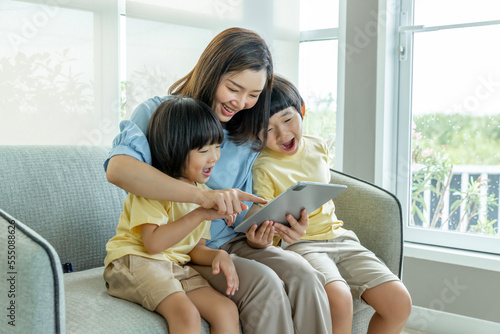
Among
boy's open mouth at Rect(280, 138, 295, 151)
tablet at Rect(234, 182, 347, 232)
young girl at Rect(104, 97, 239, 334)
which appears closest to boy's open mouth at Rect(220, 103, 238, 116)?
young girl at Rect(104, 97, 239, 334)

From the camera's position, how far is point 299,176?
1645 millimetres

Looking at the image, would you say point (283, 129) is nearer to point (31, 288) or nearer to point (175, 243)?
point (175, 243)

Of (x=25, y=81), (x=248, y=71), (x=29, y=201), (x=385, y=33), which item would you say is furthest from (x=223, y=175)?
(x=385, y=33)

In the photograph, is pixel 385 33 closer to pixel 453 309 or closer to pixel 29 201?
pixel 453 309

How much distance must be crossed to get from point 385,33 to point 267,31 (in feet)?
1.95

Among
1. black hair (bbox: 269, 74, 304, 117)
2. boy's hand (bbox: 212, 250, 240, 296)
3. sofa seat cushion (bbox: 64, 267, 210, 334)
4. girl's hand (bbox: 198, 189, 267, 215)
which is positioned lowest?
sofa seat cushion (bbox: 64, 267, 210, 334)

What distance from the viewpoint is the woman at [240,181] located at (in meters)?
1.28

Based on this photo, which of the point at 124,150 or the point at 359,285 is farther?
the point at 359,285

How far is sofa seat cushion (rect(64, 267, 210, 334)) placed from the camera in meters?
1.11

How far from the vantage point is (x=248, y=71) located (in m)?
1.49

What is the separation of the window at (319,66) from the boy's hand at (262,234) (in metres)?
1.47

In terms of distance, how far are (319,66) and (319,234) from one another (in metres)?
1.43

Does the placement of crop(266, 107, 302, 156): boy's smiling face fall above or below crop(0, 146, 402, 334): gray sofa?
above

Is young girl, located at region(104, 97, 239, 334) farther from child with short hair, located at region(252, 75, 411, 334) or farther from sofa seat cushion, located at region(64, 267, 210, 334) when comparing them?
child with short hair, located at region(252, 75, 411, 334)
